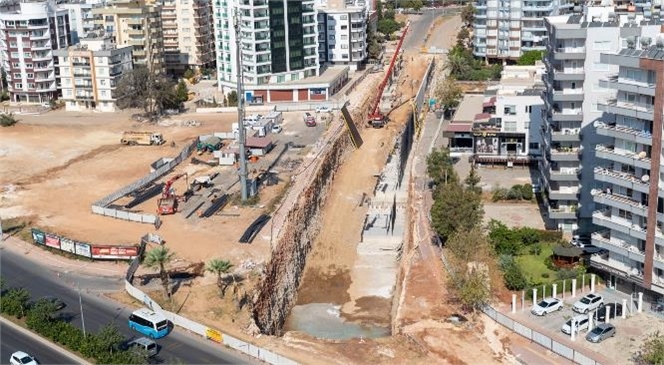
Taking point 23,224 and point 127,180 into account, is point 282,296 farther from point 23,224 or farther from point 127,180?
point 127,180

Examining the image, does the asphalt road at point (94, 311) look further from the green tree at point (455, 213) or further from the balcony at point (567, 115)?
the balcony at point (567, 115)

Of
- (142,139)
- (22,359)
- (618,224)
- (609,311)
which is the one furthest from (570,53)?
(142,139)

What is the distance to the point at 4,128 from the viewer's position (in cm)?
10488

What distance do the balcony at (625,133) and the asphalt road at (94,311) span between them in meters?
23.9

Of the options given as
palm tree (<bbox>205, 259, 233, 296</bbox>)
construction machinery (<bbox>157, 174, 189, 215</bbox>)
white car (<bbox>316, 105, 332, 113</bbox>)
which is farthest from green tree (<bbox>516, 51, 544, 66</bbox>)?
palm tree (<bbox>205, 259, 233, 296</bbox>)

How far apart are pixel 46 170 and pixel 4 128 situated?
23.2 metres

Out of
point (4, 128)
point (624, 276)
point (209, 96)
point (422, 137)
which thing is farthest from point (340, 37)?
point (624, 276)

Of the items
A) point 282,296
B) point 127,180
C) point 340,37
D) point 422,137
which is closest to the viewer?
point 282,296

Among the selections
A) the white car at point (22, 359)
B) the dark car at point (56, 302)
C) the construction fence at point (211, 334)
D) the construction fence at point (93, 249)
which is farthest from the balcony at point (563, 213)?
the white car at point (22, 359)

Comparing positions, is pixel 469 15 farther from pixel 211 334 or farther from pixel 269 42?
pixel 211 334

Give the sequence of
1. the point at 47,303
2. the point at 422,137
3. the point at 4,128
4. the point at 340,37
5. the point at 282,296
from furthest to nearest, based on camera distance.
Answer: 1. the point at 340,37
2. the point at 4,128
3. the point at 422,137
4. the point at 282,296
5. the point at 47,303

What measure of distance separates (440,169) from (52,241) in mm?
31489

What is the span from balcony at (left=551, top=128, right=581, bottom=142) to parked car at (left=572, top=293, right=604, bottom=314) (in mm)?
14080

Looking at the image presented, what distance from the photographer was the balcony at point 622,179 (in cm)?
4775
